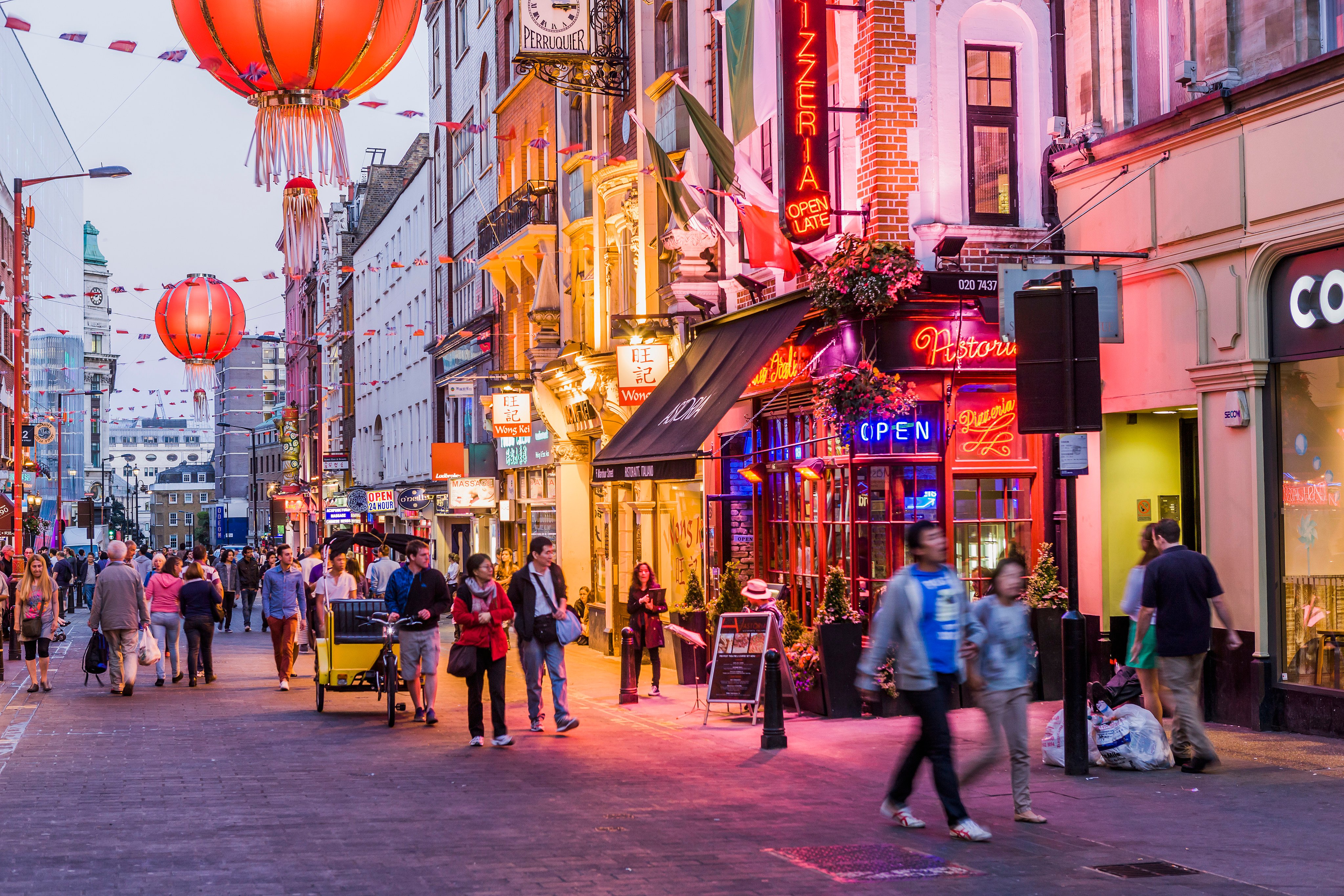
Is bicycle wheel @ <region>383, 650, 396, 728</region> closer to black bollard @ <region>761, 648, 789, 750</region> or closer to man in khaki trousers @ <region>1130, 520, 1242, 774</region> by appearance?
black bollard @ <region>761, 648, 789, 750</region>

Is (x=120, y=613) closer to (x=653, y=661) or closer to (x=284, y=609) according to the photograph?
(x=284, y=609)

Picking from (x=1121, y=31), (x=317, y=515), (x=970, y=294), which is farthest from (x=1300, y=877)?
(x=317, y=515)

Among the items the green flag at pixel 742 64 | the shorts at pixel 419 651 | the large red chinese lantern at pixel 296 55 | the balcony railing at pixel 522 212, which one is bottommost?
the shorts at pixel 419 651

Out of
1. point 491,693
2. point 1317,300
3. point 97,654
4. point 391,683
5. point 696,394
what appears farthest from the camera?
point 696,394

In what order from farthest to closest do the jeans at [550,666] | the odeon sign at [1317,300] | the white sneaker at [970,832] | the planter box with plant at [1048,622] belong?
the planter box with plant at [1048,622]
the jeans at [550,666]
the odeon sign at [1317,300]
the white sneaker at [970,832]

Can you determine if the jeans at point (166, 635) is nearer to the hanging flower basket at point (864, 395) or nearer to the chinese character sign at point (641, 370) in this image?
the chinese character sign at point (641, 370)

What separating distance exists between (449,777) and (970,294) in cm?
757

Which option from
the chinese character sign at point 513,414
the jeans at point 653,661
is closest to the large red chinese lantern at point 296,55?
the jeans at point 653,661

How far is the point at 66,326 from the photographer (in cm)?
7738

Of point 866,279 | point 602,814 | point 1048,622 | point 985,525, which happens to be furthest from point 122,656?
point 1048,622

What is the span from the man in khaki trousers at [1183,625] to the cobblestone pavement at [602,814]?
392mm

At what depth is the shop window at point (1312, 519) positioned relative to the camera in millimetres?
13000

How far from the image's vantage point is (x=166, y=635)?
21000 millimetres

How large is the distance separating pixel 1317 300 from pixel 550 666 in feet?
25.2
